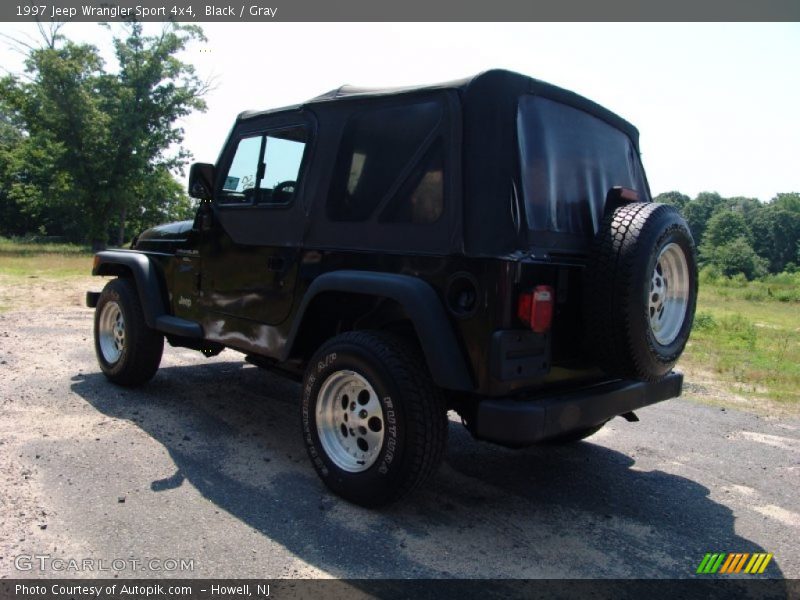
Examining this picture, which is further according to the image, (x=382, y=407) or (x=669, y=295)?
(x=669, y=295)

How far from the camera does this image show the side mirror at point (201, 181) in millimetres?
4551

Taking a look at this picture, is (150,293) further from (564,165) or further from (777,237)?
(777,237)

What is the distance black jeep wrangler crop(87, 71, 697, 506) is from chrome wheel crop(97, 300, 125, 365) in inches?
74.0

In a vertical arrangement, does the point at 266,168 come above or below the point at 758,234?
below

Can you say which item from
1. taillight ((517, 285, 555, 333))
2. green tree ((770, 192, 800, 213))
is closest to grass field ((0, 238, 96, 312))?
taillight ((517, 285, 555, 333))

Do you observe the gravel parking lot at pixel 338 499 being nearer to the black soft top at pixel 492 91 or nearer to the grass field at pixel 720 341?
the grass field at pixel 720 341

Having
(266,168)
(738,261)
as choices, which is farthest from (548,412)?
(738,261)

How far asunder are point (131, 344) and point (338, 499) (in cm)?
266

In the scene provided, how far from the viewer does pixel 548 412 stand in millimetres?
2863

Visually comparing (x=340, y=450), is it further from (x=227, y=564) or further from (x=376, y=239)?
(x=376, y=239)

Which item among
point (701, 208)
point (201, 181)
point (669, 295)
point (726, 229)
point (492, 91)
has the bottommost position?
point (669, 295)

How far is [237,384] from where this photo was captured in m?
5.82

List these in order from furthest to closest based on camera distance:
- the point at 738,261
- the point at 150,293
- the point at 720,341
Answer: the point at 738,261, the point at 720,341, the point at 150,293

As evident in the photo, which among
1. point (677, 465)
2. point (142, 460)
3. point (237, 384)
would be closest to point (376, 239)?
point (142, 460)
